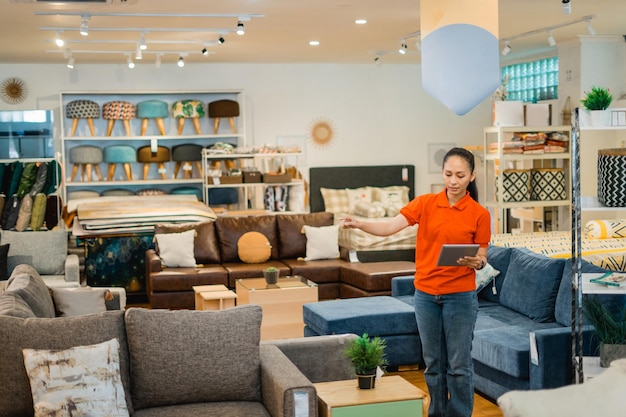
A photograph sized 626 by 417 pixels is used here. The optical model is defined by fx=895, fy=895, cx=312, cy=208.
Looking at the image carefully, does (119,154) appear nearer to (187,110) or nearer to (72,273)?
(187,110)

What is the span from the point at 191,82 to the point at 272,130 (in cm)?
132

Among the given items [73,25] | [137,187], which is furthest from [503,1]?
[137,187]

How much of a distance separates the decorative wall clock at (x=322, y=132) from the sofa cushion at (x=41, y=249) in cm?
502

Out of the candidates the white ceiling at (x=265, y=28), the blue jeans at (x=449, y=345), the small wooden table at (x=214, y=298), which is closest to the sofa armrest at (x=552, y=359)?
the blue jeans at (x=449, y=345)

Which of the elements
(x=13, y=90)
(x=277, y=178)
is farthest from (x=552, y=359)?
(x=13, y=90)

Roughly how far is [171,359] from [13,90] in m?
8.71

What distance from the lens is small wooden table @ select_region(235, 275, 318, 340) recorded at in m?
7.32

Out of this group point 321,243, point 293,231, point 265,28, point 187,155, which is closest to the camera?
point 265,28

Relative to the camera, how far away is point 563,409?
2.61 m

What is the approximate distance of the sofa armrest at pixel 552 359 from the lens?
500cm

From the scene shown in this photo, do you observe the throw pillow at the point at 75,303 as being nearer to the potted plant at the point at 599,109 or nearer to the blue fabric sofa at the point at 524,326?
the blue fabric sofa at the point at 524,326

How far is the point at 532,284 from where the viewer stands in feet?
19.8

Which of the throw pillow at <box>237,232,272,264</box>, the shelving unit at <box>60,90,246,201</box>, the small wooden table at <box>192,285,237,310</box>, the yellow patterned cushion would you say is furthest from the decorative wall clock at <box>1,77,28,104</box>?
the yellow patterned cushion

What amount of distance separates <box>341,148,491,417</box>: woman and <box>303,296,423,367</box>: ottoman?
5.70 feet
